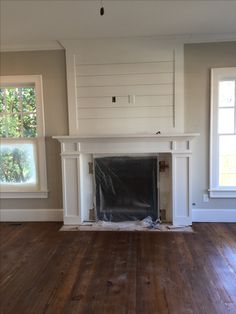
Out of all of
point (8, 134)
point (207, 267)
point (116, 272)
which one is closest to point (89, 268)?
point (116, 272)

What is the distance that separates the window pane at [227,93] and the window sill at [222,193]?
1167mm

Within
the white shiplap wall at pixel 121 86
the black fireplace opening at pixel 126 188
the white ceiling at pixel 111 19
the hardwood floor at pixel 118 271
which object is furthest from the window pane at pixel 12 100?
the hardwood floor at pixel 118 271

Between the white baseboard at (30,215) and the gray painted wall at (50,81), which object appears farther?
the white baseboard at (30,215)

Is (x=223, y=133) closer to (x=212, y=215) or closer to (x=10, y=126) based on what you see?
(x=212, y=215)

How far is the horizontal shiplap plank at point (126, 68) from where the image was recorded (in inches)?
147

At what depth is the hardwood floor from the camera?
2.17 metres

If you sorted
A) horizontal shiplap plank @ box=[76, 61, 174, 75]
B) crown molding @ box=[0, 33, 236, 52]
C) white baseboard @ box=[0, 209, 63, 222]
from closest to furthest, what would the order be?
crown molding @ box=[0, 33, 236, 52] → horizontal shiplap plank @ box=[76, 61, 174, 75] → white baseboard @ box=[0, 209, 63, 222]

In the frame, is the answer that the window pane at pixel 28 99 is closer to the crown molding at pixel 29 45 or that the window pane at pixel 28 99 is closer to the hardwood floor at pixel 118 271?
the crown molding at pixel 29 45

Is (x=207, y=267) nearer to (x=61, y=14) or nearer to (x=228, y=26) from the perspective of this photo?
(x=228, y=26)

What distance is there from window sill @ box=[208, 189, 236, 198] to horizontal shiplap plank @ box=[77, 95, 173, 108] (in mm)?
→ 1345

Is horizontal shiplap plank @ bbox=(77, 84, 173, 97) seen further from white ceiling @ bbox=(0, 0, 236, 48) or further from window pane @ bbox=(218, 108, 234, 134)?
window pane @ bbox=(218, 108, 234, 134)

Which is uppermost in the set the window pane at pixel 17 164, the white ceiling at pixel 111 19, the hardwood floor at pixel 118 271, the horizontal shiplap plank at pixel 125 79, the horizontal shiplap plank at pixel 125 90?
the white ceiling at pixel 111 19

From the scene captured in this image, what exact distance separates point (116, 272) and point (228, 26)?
10.0 feet

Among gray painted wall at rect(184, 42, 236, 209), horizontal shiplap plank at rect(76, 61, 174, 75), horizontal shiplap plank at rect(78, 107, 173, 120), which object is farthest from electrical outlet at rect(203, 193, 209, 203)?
horizontal shiplap plank at rect(76, 61, 174, 75)
